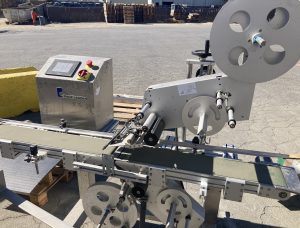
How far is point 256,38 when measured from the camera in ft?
7.31

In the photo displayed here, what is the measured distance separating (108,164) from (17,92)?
3.83 m

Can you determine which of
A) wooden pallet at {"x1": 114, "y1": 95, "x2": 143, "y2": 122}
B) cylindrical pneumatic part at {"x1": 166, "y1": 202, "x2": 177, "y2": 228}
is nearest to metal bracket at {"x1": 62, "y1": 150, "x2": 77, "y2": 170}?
cylindrical pneumatic part at {"x1": 166, "y1": 202, "x2": 177, "y2": 228}

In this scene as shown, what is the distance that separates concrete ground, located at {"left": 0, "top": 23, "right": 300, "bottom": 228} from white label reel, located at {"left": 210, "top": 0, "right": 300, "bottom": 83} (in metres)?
1.89

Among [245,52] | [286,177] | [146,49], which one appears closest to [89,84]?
[245,52]

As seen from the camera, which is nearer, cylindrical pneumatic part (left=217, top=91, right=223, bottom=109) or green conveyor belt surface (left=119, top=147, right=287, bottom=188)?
green conveyor belt surface (left=119, top=147, right=287, bottom=188)

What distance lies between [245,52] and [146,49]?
9.71 m

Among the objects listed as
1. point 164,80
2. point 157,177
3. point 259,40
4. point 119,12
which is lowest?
point 164,80

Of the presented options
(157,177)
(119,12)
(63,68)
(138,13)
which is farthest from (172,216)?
(138,13)

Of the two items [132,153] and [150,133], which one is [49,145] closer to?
[132,153]

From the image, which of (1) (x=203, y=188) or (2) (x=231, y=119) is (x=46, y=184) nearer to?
(1) (x=203, y=188)

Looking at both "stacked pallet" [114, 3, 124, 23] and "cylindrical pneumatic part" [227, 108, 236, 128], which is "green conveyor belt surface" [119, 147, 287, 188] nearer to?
"cylindrical pneumatic part" [227, 108, 236, 128]

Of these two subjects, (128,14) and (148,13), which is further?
(148,13)

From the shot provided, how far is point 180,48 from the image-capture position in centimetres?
1222

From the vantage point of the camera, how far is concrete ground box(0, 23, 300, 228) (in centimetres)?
351
